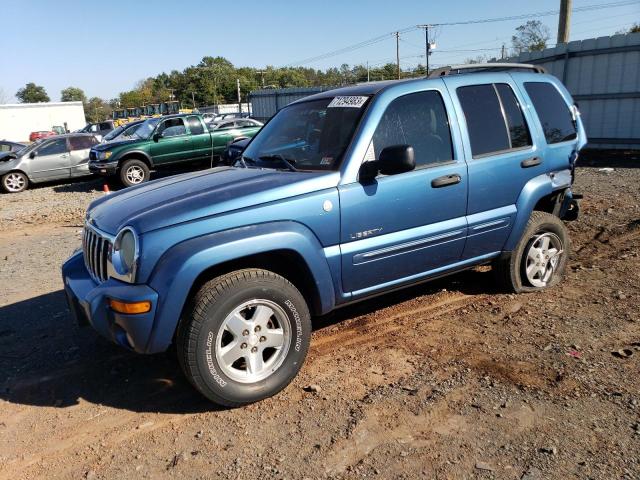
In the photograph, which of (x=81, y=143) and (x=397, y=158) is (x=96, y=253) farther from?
(x=81, y=143)

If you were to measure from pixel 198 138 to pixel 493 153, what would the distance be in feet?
38.5

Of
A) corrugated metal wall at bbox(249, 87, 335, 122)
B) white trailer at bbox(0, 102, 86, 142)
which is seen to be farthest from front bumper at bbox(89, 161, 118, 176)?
white trailer at bbox(0, 102, 86, 142)

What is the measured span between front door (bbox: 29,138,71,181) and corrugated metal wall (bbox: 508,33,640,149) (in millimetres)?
14381

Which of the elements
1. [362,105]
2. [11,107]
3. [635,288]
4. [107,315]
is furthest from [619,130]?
[11,107]

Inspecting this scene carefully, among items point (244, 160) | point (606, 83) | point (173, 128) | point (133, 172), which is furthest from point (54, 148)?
point (606, 83)

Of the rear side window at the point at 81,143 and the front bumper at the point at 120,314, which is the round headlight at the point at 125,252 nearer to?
the front bumper at the point at 120,314

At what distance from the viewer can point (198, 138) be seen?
48.4 ft

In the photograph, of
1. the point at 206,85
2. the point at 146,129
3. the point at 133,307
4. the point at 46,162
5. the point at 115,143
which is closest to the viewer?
the point at 133,307

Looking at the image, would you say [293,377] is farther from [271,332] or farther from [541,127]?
[541,127]

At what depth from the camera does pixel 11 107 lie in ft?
180

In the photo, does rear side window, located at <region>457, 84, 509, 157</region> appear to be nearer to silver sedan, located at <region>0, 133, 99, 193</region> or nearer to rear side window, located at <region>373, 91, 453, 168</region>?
rear side window, located at <region>373, 91, 453, 168</region>

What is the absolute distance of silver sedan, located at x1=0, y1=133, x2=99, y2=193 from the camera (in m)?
14.9

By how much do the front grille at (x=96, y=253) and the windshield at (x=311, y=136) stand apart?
52.7 inches

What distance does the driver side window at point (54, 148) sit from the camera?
15406 millimetres
